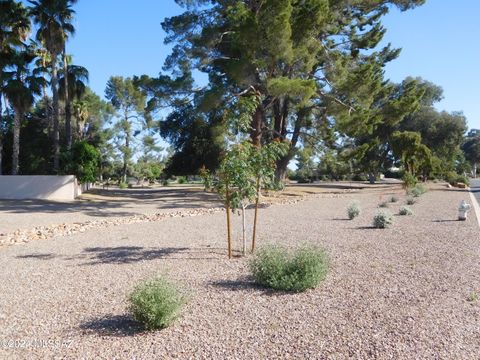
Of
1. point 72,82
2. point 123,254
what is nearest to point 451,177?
point 72,82

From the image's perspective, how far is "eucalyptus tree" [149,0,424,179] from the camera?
21.4 meters

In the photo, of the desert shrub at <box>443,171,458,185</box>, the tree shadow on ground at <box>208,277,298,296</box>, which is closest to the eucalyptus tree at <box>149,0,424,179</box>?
the tree shadow on ground at <box>208,277,298,296</box>

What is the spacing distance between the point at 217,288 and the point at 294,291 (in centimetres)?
115

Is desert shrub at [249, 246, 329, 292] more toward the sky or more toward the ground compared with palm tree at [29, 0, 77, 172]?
more toward the ground

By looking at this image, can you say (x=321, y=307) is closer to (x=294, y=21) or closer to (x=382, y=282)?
(x=382, y=282)

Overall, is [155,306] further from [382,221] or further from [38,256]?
[382,221]

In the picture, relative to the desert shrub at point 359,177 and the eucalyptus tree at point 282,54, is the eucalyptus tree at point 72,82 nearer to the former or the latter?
the eucalyptus tree at point 282,54

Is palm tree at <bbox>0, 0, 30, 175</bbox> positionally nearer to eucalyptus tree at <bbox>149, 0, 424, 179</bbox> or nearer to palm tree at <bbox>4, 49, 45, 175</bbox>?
palm tree at <bbox>4, 49, 45, 175</bbox>

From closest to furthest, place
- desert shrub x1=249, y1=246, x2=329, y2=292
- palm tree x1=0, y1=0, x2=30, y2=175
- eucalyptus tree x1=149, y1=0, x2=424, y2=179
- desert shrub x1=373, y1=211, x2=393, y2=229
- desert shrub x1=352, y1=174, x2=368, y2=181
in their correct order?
desert shrub x1=249, y1=246, x2=329, y2=292 < desert shrub x1=373, y1=211, x2=393, y2=229 < eucalyptus tree x1=149, y1=0, x2=424, y2=179 < palm tree x1=0, y1=0, x2=30, y2=175 < desert shrub x1=352, y1=174, x2=368, y2=181

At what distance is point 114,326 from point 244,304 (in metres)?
1.61

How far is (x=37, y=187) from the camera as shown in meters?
28.0

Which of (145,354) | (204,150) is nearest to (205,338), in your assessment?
(145,354)

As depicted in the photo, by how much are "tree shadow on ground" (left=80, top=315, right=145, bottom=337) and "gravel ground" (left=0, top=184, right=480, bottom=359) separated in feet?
0.07

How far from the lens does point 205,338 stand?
4.50 m
